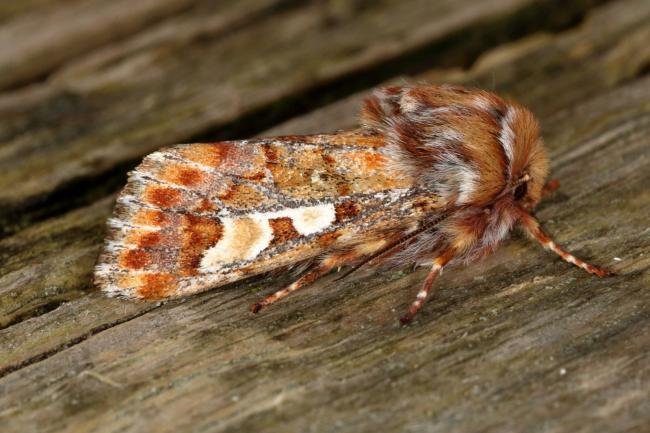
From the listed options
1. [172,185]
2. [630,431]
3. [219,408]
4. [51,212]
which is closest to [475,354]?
[630,431]

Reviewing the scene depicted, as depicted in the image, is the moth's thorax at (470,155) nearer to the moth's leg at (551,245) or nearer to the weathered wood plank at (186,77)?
the moth's leg at (551,245)

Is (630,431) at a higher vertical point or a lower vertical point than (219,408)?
lower

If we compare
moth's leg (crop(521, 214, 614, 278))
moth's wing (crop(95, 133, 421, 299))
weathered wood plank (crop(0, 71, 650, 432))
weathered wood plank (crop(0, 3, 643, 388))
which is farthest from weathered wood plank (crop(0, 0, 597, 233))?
moth's leg (crop(521, 214, 614, 278))

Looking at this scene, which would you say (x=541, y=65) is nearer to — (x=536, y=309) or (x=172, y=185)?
(x=536, y=309)

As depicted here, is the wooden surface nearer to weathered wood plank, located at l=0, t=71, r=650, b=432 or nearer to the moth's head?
weathered wood plank, located at l=0, t=71, r=650, b=432

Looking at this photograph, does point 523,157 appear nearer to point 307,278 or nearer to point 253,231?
point 307,278

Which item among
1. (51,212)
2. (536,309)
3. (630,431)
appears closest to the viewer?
(630,431)

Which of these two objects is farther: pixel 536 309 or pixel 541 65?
pixel 541 65
